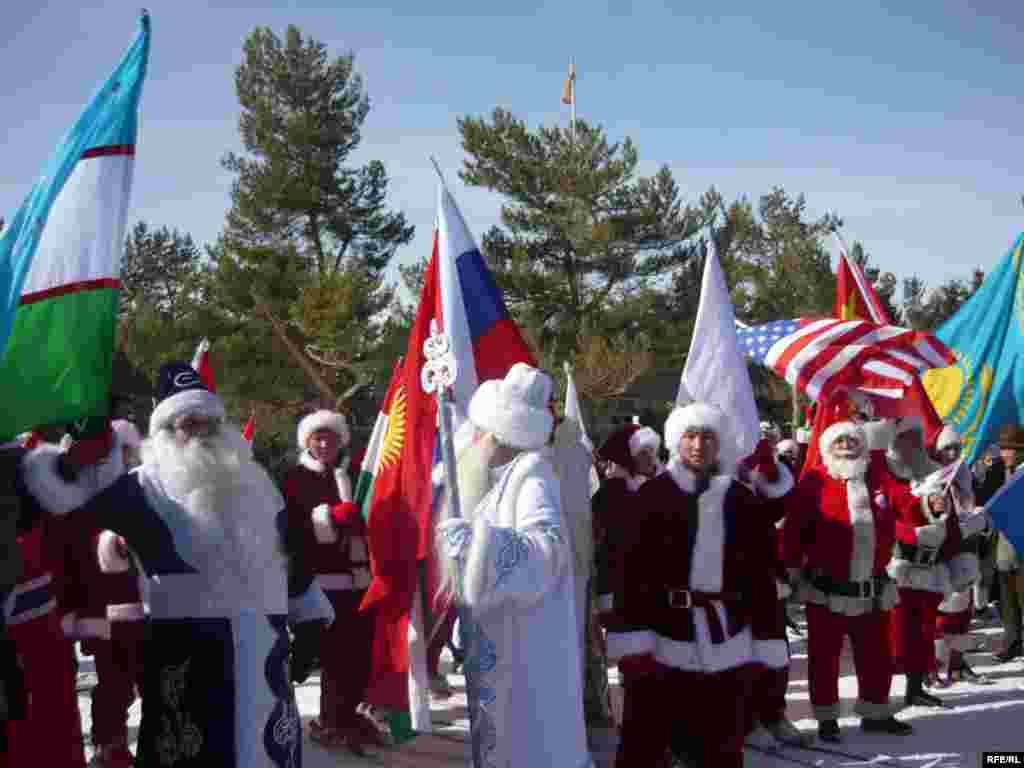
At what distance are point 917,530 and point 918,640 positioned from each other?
0.76m

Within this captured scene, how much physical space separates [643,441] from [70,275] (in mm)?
4113

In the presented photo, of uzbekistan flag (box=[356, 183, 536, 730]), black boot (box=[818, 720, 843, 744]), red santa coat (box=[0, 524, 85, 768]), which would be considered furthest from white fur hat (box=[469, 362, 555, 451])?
black boot (box=[818, 720, 843, 744])

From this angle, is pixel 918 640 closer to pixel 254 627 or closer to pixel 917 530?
pixel 917 530

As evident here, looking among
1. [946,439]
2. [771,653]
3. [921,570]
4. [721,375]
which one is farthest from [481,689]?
[946,439]

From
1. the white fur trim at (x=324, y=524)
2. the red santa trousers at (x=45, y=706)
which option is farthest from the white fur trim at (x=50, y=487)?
the white fur trim at (x=324, y=524)

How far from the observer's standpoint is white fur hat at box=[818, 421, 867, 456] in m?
6.33

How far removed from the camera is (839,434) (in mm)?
6348

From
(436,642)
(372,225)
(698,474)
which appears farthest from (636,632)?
(372,225)

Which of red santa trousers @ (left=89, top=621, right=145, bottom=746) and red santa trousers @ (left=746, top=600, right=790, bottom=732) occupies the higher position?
red santa trousers @ (left=89, top=621, right=145, bottom=746)

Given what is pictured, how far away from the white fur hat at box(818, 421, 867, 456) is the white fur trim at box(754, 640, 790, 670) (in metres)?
2.41

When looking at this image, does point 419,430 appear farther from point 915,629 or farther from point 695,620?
point 915,629

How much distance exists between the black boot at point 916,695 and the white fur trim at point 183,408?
5273 millimetres

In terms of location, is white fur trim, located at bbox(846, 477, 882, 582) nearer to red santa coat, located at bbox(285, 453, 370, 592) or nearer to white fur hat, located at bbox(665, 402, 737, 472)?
white fur hat, located at bbox(665, 402, 737, 472)

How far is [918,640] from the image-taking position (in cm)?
695
